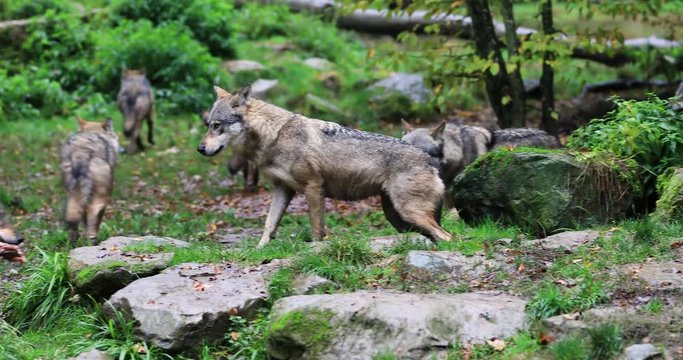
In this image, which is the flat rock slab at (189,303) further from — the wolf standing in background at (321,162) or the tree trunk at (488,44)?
the tree trunk at (488,44)

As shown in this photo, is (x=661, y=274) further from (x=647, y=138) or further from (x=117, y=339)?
(x=117, y=339)

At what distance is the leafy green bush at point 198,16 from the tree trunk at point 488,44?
9.52 meters

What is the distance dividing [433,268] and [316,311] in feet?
4.29

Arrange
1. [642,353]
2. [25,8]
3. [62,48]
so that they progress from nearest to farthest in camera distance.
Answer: [642,353], [62,48], [25,8]

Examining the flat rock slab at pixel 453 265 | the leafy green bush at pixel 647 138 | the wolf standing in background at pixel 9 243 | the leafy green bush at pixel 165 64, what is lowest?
the leafy green bush at pixel 165 64

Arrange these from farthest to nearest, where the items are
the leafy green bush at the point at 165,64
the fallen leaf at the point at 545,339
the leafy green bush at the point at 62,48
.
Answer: the leafy green bush at the point at 62,48 < the leafy green bush at the point at 165,64 < the fallen leaf at the point at 545,339

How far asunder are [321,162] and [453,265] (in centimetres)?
211

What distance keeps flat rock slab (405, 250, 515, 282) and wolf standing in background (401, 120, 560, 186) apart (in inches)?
148

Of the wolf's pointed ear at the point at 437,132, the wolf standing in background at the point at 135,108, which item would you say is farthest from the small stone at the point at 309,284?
the wolf standing in background at the point at 135,108

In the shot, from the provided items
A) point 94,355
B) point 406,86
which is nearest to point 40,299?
point 94,355

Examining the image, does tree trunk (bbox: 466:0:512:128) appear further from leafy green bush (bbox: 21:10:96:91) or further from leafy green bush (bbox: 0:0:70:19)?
leafy green bush (bbox: 0:0:70:19)

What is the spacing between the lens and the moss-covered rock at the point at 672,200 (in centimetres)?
852

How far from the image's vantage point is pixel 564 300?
22.4 feet

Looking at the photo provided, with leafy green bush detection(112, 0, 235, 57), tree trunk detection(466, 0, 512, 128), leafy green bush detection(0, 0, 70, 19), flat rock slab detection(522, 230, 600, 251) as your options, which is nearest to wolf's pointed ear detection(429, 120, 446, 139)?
tree trunk detection(466, 0, 512, 128)
